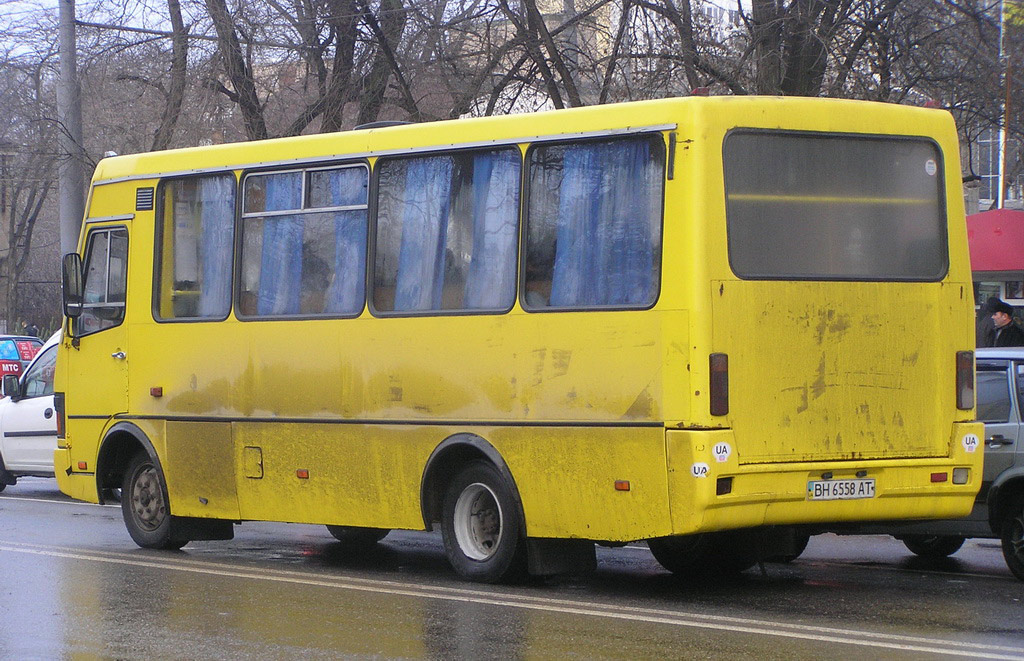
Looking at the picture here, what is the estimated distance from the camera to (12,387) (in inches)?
684

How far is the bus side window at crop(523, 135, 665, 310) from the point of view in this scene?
29.0ft

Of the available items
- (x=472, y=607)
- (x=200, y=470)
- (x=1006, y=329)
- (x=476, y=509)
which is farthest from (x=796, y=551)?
(x=1006, y=329)

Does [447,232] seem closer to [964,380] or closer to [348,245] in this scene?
[348,245]

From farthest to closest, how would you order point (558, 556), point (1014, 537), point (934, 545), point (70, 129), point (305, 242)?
point (70, 129) → point (934, 545) → point (305, 242) → point (1014, 537) → point (558, 556)

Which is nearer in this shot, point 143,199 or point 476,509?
point 476,509

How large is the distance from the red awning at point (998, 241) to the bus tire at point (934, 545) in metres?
8.28

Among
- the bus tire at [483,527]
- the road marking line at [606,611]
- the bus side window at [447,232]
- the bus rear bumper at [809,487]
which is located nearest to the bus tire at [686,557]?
the bus tire at [483,527]

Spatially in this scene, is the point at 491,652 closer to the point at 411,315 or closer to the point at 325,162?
the point at 411,315

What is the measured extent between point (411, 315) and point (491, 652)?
3241 millimetres

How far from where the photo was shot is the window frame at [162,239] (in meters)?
11.4

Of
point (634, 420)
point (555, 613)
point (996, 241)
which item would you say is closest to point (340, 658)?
point (555, 613)

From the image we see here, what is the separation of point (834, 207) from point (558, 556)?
2643 millimetres

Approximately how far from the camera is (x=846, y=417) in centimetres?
893

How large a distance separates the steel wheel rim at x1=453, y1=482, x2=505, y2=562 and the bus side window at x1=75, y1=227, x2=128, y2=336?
3.78 metres
